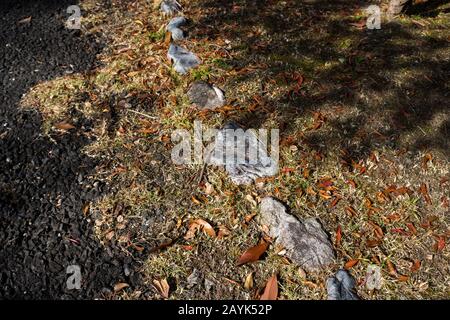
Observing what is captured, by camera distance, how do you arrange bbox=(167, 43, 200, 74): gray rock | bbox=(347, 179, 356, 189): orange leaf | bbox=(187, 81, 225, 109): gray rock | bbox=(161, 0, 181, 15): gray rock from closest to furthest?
bbox=(347, 179, 356, 189): orange leaf, bbox=(187, 81, 225, 109): gray rock, bbox=(167, 43, 200, 74): gray rock, bbox=(161, 0, 181, 15): gray rock

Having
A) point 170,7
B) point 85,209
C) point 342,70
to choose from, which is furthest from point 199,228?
point 170,7

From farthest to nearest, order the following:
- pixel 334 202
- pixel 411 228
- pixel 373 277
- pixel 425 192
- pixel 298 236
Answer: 1. pixel 425 192
2. pixel 334 202
3. pixel 411 228
4. pixel 298 236
5. pixel 373 277

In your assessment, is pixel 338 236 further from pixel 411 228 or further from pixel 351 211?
pixel 411 228

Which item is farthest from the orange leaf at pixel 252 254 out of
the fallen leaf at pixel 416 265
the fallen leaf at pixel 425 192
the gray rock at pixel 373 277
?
the fallen leaf at pixel 425 192

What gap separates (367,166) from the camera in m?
3.60

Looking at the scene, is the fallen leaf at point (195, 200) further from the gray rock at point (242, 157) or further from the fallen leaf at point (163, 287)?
the fallen leaf at point (163, 287)

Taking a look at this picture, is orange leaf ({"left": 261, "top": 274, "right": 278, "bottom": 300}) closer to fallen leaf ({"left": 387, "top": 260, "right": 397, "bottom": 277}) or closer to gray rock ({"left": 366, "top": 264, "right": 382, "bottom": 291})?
gray rock ({"left": 366, "top": 264, "right": 382, "bottom": 291})

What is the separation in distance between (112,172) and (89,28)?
2.31 metres

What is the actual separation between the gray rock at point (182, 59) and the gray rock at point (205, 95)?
0.92 feet

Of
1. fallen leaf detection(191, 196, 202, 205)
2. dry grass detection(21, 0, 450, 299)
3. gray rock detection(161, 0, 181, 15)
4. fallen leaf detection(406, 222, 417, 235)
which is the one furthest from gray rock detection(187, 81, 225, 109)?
fallen leaf detection(406, 222, 417, 235)

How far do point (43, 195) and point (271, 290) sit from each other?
196 centimetres

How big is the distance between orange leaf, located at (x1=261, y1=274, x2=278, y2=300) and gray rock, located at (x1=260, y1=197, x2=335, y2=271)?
0.77ft

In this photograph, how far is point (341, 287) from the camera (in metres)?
2.92

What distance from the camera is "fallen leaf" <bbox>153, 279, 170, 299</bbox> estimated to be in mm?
2871
